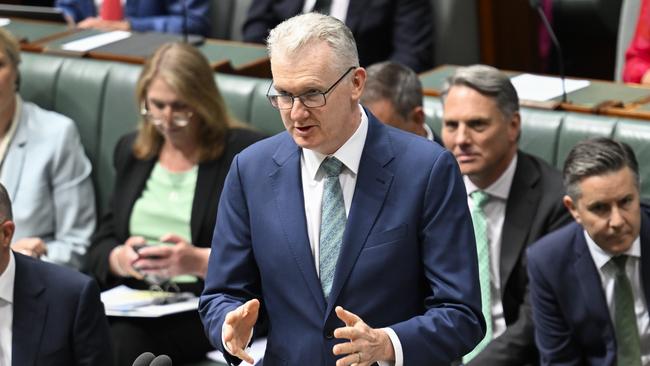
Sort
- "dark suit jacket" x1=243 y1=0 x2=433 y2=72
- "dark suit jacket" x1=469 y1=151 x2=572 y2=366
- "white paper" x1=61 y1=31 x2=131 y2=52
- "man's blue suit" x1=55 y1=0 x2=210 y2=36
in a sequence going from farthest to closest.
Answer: "man's blue suit" x1=55 y1=0 x2=210 y2=36 → "dark suit jacket" x1=243 y1=0 x2=433 y2=72 → "white paper" x1=61 y1=31 x2=131 y2=52 → "dark suit jacket" x1=469 y1=151 x2=572 y2=366

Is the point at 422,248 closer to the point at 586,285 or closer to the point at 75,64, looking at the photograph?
the point at 586,285

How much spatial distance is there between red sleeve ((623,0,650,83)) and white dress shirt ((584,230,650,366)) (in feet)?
4.13

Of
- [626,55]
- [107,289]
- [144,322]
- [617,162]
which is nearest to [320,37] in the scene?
[617,162]

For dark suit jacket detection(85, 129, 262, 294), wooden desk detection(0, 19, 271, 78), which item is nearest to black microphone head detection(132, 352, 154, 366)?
dark suit jacket detection(85, 129, 262, 294)

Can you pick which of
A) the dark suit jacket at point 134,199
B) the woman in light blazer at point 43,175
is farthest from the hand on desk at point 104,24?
the dark suit jacket at point 134,199

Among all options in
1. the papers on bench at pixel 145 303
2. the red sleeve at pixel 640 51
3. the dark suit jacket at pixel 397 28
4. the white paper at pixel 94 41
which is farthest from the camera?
the dark suit jacket at pixel 397 28

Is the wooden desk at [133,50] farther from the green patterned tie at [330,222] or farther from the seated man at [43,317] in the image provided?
the green patterned tie at [330,222]

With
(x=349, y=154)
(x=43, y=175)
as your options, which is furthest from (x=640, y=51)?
(x=349, y=154)

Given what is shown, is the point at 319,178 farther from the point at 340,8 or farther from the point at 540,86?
the point at 340,8

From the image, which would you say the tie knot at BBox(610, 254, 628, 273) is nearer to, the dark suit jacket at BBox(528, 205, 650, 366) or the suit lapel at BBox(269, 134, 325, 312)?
the dark suit jacket at BBox(528, 205, 650, 366)

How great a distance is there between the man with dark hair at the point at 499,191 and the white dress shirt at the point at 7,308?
108 cm

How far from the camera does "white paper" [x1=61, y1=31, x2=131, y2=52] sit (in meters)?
4.28

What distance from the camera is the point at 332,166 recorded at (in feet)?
6.88

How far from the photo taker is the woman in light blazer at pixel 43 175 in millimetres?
3740
